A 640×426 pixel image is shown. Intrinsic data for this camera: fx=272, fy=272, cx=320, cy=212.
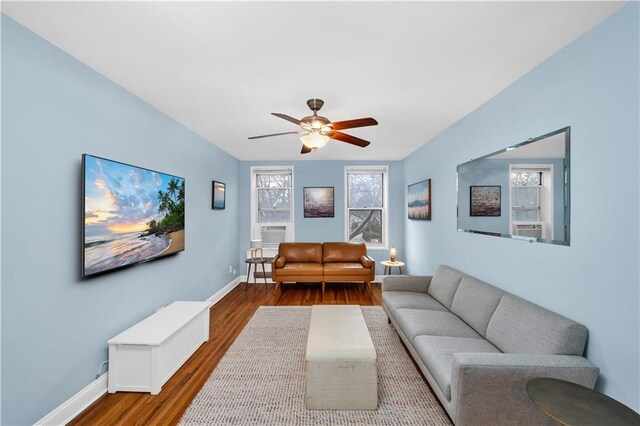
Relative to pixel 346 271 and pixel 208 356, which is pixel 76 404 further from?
pixel 346 271

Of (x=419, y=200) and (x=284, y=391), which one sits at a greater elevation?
(x=419, y=200)

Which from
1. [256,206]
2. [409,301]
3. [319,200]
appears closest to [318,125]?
[409,301]

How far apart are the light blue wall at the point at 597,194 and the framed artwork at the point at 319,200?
3.66m

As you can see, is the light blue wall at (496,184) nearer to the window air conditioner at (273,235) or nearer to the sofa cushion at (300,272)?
the sofa cushion at (300,272)

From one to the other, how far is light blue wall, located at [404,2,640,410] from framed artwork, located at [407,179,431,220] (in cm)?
182

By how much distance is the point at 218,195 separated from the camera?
14.8 ft

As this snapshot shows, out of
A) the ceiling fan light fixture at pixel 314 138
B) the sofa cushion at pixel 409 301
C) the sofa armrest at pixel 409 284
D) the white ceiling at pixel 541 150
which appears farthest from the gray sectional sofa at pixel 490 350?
the ceiling fan light fixture at pixel 314 138

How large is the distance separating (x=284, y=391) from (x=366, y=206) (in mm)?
4192

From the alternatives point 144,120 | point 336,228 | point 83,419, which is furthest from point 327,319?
point 336,228

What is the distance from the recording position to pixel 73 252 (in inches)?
76.2

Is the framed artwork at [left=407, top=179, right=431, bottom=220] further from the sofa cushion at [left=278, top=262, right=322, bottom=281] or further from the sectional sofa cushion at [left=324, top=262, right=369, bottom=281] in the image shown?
the sofa cushion at [left=278, top=262, right=322, bottom=281]

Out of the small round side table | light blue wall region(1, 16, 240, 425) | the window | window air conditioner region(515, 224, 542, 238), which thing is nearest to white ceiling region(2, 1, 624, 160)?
light blue wall region(1, 16, 240, 425)

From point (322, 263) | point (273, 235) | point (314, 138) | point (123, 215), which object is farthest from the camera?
point (273, 235)

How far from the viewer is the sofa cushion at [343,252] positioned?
5344 mm
